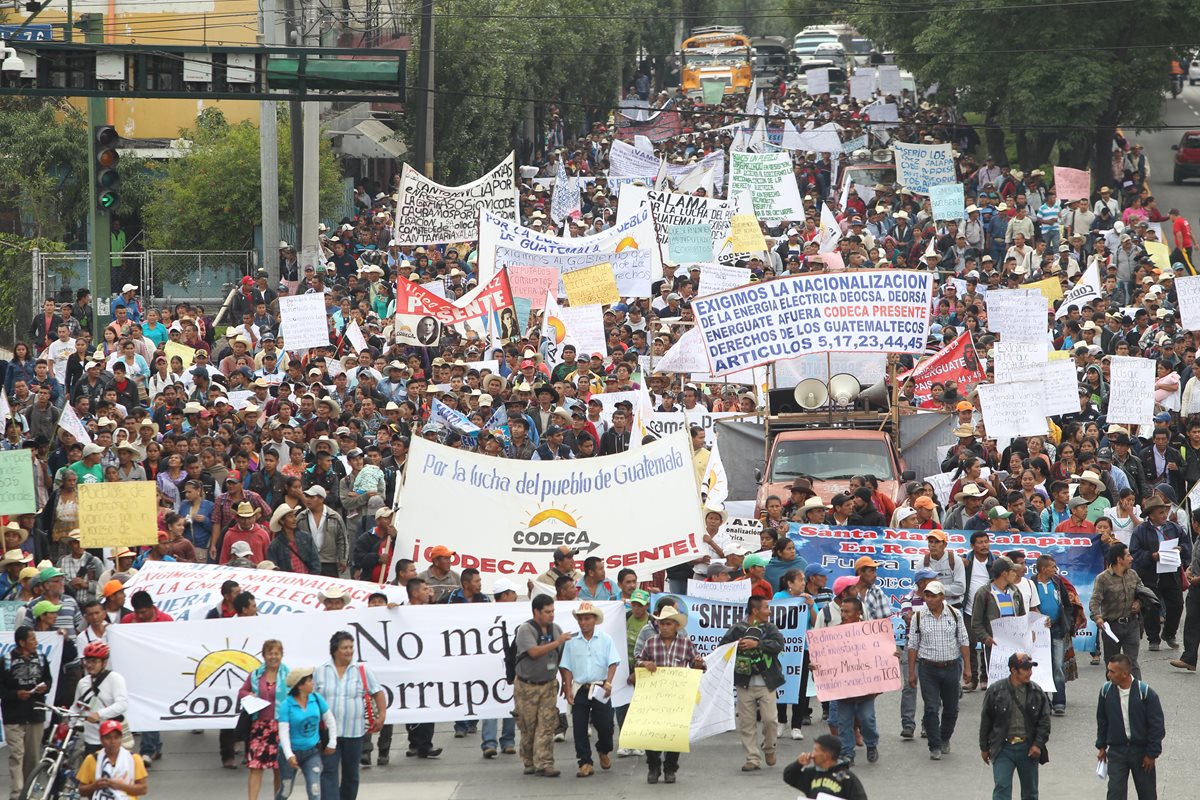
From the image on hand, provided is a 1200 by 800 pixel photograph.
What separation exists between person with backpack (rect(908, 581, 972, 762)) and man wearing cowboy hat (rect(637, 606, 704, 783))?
160 centimetres

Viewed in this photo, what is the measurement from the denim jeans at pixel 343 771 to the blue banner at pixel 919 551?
16.3ft

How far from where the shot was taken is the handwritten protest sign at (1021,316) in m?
23.0

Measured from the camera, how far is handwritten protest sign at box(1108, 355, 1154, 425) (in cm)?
1981

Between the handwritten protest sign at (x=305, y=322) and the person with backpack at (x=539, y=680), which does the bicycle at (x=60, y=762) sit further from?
the handwritten protest sign at (x=305, y=322)

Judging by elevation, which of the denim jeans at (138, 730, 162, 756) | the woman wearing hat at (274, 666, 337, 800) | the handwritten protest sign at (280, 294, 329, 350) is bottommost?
the denim jeans at (138, 730, 162, 756)

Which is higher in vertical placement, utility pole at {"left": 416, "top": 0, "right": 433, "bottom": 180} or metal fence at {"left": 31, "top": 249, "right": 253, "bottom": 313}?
utility pole at {"left": 416, "top": 0, "right": 433, "bottom": 180}

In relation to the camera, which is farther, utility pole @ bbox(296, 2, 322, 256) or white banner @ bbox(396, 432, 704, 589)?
utility pole @ bbox(296, 2, 322, 256)

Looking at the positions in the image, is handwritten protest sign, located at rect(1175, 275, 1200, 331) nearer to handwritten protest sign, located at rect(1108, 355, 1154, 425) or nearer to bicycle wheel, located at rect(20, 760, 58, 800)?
handwritten protest sign, located at rect(1108, 355, 1154, 425)

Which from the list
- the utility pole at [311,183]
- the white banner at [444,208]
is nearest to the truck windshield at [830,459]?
the white banner at [444,208]

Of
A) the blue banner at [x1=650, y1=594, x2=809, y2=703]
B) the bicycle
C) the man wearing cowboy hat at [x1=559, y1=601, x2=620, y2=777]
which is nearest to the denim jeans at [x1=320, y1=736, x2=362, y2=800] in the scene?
the bicycle

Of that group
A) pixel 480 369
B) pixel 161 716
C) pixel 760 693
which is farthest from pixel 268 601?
pixel 480 369

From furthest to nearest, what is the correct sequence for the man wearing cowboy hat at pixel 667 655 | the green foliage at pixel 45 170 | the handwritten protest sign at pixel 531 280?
the green foliage at pixel 45 170
the handwritten protest sign at pixel 531 280
the man wearing cowboy hat at pixel 667 655

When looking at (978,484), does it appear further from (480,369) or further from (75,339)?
(75,339)

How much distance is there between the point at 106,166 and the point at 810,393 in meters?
8.05
